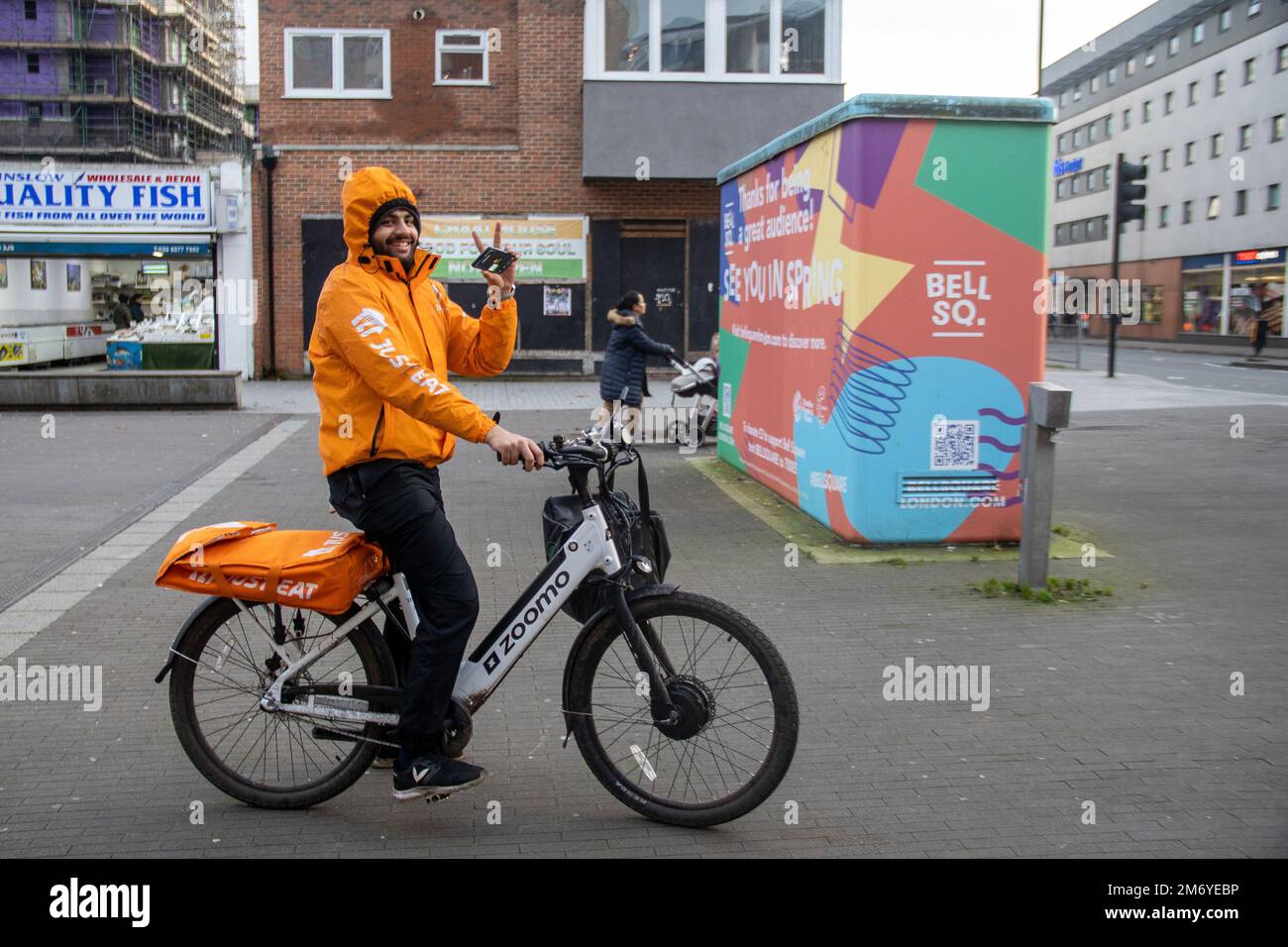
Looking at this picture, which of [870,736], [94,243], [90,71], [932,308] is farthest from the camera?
[90,71]

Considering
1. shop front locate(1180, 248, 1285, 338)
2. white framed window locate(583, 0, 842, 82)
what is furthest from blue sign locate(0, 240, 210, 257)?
shop front locate(1180, 248, 1285, 338)

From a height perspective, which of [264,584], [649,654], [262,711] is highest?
[264,584]

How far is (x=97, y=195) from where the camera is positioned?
887 inches

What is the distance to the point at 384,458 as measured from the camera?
156 inches

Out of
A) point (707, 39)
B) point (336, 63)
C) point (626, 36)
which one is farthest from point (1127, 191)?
point (336, 63)

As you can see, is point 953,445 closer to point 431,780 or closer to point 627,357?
point 431,780

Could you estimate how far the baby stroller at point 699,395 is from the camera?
→ 47.0 ft

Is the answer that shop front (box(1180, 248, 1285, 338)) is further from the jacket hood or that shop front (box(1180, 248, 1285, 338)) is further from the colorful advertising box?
the jacket hood

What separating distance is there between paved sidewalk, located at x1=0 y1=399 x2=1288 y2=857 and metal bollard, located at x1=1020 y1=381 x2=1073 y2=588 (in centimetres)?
36

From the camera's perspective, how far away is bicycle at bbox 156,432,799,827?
396 centimetres

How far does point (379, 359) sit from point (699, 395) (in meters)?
11.1

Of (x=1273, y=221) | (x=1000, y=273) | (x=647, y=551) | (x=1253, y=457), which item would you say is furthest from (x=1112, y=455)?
(x=1273, y=221)
